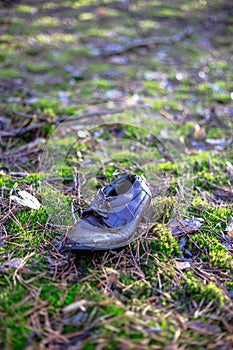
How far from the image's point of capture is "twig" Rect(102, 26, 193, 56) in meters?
5.98

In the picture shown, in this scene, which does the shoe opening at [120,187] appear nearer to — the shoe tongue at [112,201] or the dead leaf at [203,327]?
the shoe tongue at [112,201]

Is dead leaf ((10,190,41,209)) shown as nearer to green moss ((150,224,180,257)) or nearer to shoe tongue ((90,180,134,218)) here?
shoe tongue ((90,180,134,218))

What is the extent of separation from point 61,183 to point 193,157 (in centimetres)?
129

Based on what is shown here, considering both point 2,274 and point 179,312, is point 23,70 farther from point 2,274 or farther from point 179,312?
point 179,312

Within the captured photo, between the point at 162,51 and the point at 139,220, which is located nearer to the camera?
the point at 139,220

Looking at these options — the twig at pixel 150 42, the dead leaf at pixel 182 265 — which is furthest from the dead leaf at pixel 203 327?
the twig at pixel 150 42

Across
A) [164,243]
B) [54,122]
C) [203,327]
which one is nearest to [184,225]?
[164,243]

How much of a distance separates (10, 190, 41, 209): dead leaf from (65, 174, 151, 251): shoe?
0.41 meters

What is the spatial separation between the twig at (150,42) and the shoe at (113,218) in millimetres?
4065

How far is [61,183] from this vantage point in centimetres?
288

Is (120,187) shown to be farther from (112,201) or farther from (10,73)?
(10,73)

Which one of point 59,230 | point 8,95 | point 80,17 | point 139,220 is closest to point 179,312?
point 139,220

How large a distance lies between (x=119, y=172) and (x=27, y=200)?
853mm

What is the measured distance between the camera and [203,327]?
1790mm
